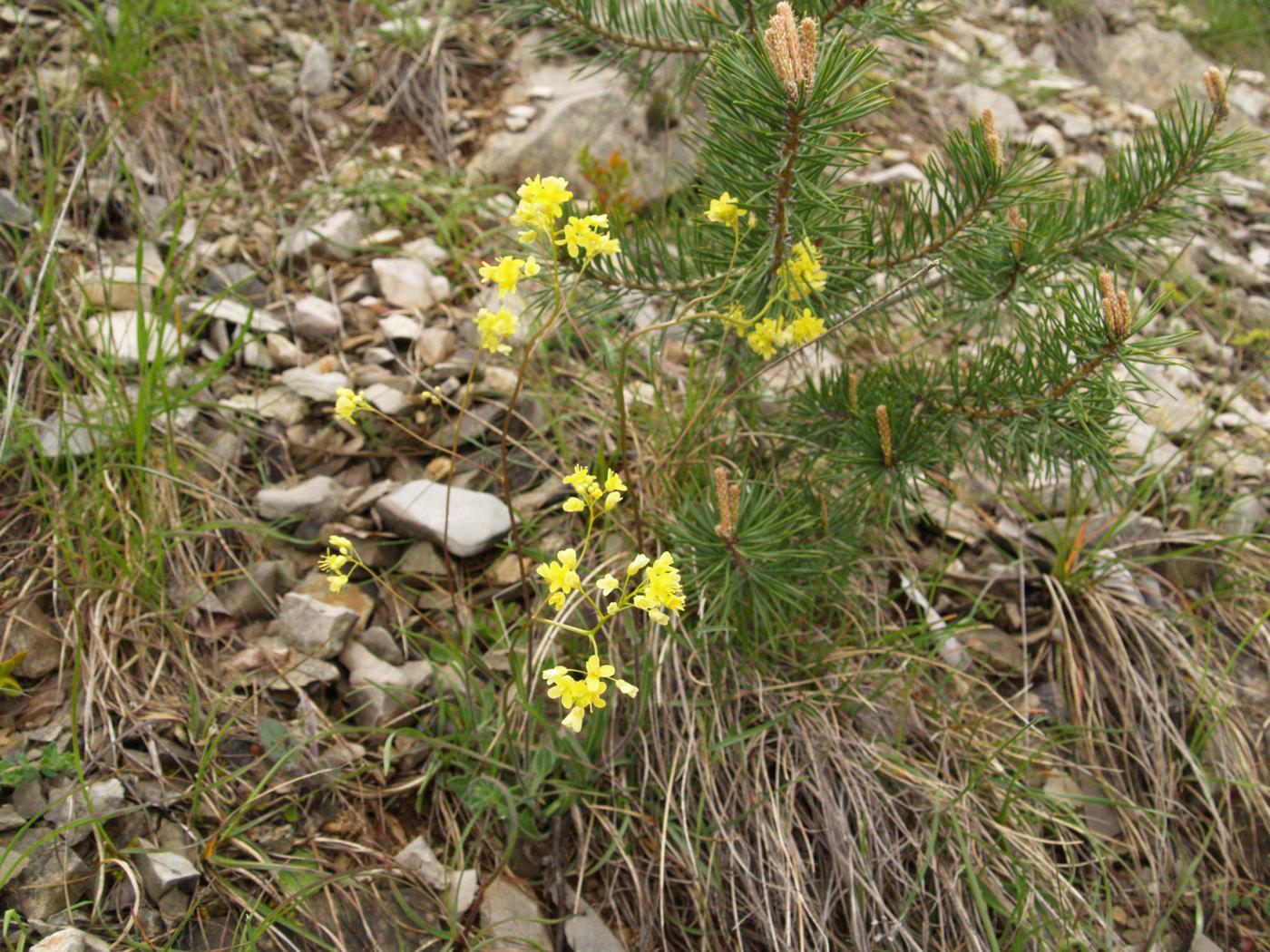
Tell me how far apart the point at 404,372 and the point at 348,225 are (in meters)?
0.61

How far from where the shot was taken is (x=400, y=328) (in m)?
2.58

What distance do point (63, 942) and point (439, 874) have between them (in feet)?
1.94

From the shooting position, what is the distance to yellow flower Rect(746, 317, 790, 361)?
5.38 feet

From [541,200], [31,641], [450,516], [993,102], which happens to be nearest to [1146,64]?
[993,102]

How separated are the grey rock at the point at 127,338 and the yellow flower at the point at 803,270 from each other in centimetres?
139

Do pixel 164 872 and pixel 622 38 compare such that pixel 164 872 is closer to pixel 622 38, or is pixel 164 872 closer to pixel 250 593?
pixel 250 593

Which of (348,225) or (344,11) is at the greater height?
(344,11)

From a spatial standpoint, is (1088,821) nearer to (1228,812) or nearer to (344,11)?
(1228,812)

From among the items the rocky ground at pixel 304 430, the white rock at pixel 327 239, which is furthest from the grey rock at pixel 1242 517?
the white rock at pixel 327 239

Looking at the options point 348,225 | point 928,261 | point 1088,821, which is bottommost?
point 1088,821

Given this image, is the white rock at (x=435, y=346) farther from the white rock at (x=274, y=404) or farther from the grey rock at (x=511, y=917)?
the grey rock at (x=511, y=917)

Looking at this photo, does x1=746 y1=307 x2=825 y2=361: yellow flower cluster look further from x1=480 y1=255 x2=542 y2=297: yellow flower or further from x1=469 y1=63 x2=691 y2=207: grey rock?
x1=469 y1=63 x2=691 y2=207: grey rock

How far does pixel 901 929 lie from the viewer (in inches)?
67.7

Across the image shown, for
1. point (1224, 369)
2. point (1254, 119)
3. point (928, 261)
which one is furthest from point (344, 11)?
point (1254, 119)
